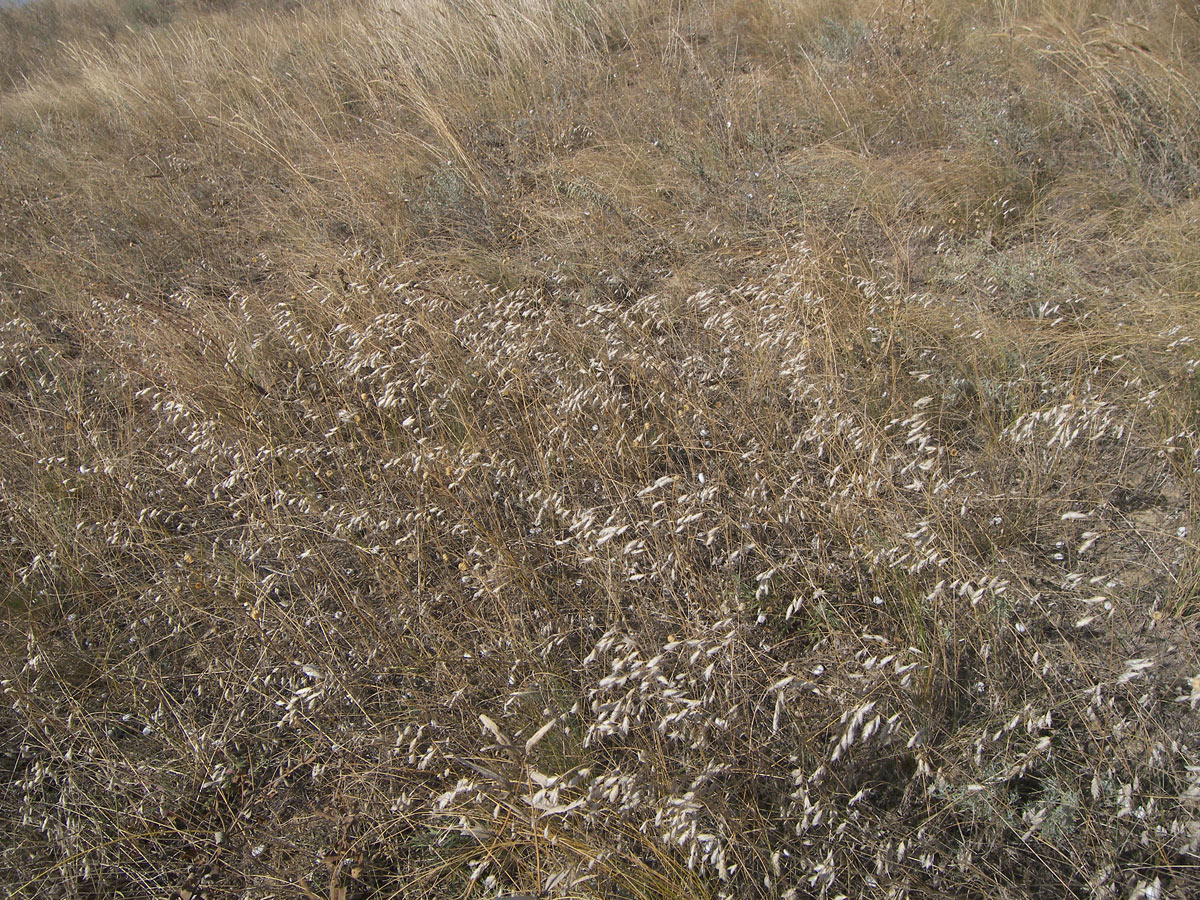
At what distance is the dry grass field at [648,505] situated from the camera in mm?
1729

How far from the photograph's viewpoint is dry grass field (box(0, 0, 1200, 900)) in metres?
1.73

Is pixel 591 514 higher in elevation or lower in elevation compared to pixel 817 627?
higher

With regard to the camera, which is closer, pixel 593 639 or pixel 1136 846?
pixel 1136 846

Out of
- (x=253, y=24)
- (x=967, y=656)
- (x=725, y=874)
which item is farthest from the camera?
(x=253, y=24)

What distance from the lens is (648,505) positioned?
240 centimetres

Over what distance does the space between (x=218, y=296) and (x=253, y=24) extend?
219 inches

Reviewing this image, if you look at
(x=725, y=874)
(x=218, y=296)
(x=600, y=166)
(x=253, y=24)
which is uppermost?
(x=253, y=24)

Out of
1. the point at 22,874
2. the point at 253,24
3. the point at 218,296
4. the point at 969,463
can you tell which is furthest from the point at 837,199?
the point at 253,24

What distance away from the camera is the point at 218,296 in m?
4.17

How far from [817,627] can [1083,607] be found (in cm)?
73

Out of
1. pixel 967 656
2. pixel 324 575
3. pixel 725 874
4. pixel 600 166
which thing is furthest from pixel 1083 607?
pixel 600 166

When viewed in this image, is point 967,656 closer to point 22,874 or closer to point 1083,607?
point 1083,607

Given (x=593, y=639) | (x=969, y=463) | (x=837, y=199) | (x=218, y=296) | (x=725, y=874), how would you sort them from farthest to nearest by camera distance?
1. (x=218, y=296)
2. (x=837, y=199)
3. (x=969, y=463)
4. (x=593, y=639)
5. (x=725, y=874)

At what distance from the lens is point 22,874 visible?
6.57 ft
